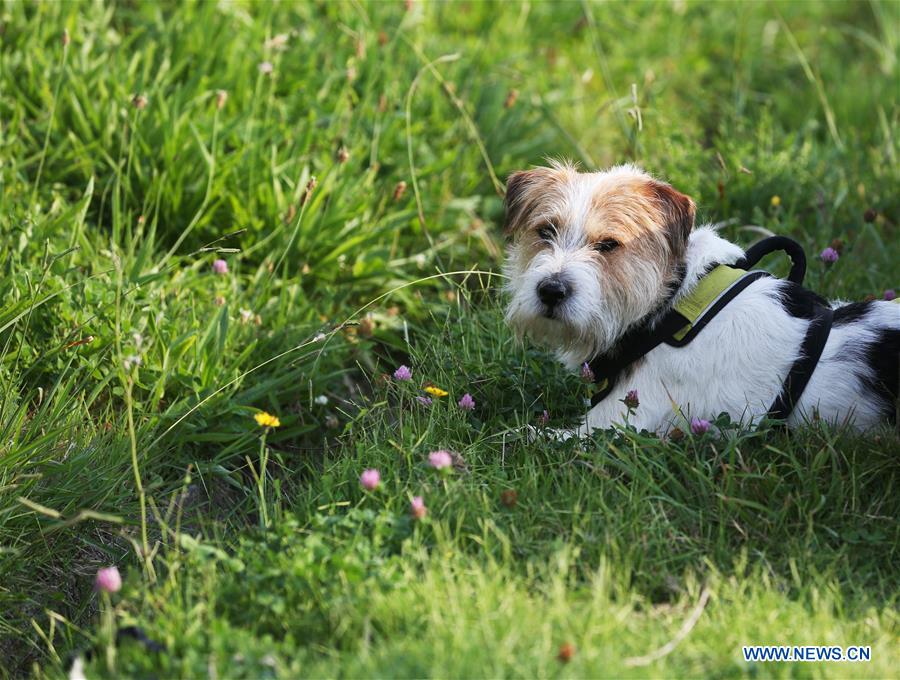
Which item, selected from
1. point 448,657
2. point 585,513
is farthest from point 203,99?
point 448,657

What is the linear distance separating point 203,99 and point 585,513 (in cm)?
320

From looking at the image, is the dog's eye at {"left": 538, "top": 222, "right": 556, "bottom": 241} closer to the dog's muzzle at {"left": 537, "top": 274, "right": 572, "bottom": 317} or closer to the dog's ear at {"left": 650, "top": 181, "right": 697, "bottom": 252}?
the dog's muzzle at {"left": 537, "top": 274, "right": 572, "bottom": 317}

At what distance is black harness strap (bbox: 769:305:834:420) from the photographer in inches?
143

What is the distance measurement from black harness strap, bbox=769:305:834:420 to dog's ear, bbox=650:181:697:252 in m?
0.57

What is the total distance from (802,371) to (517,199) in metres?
1.28

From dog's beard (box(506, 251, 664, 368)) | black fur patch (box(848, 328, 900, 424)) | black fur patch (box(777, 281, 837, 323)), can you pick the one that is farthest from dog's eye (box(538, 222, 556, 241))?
black fur patch (box(848, 328, 900, 424))

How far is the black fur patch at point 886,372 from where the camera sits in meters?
3.58

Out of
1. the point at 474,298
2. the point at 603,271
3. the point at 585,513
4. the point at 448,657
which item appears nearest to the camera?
the point at 448,657

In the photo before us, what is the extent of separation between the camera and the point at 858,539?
3.27 m

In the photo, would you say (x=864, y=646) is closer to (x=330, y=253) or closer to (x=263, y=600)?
(x=263, y=600)
